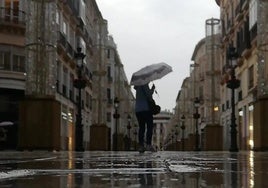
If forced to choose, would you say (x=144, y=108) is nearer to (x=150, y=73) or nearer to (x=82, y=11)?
(x=150, y=73)

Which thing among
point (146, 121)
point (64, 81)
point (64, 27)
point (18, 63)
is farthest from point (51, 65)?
point (64, 81)

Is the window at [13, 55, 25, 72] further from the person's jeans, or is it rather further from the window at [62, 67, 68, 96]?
the person's jeans

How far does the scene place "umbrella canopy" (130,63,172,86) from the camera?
14523 mm

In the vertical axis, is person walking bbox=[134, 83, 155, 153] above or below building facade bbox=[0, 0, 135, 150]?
below

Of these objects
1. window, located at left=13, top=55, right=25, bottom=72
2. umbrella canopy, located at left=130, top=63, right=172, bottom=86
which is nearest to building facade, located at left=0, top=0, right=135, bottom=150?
window, located at left=13, top=55, right=25, bottom=72

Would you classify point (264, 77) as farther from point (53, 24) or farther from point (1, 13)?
point (1, 13)

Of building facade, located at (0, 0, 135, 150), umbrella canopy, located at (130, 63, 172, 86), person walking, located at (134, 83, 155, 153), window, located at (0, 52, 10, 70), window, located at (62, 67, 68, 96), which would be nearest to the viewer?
person walking, located at (134, 83, 155, 153)

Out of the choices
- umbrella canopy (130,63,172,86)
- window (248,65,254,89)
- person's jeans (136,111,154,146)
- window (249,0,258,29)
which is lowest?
person's jeans (136,111,154,146)

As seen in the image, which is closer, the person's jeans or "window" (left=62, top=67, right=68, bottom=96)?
the person's jeans

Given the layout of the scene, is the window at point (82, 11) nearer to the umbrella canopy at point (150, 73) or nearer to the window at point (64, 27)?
the window at point (64, 27)

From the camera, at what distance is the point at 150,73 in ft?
48.9

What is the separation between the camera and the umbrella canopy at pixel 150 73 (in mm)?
14523

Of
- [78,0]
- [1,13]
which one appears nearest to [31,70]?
[1,13]

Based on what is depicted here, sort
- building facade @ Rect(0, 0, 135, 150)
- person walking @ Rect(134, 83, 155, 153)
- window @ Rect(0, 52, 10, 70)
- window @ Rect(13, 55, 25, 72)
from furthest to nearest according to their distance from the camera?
window @ Rect(13, 55, 25, 72) → window @ Rect(0, 52, 10, 70) → building facade @ Rect(0, 0, 135, 150) → person walking @ Rect(134, 83, 155, 153)
